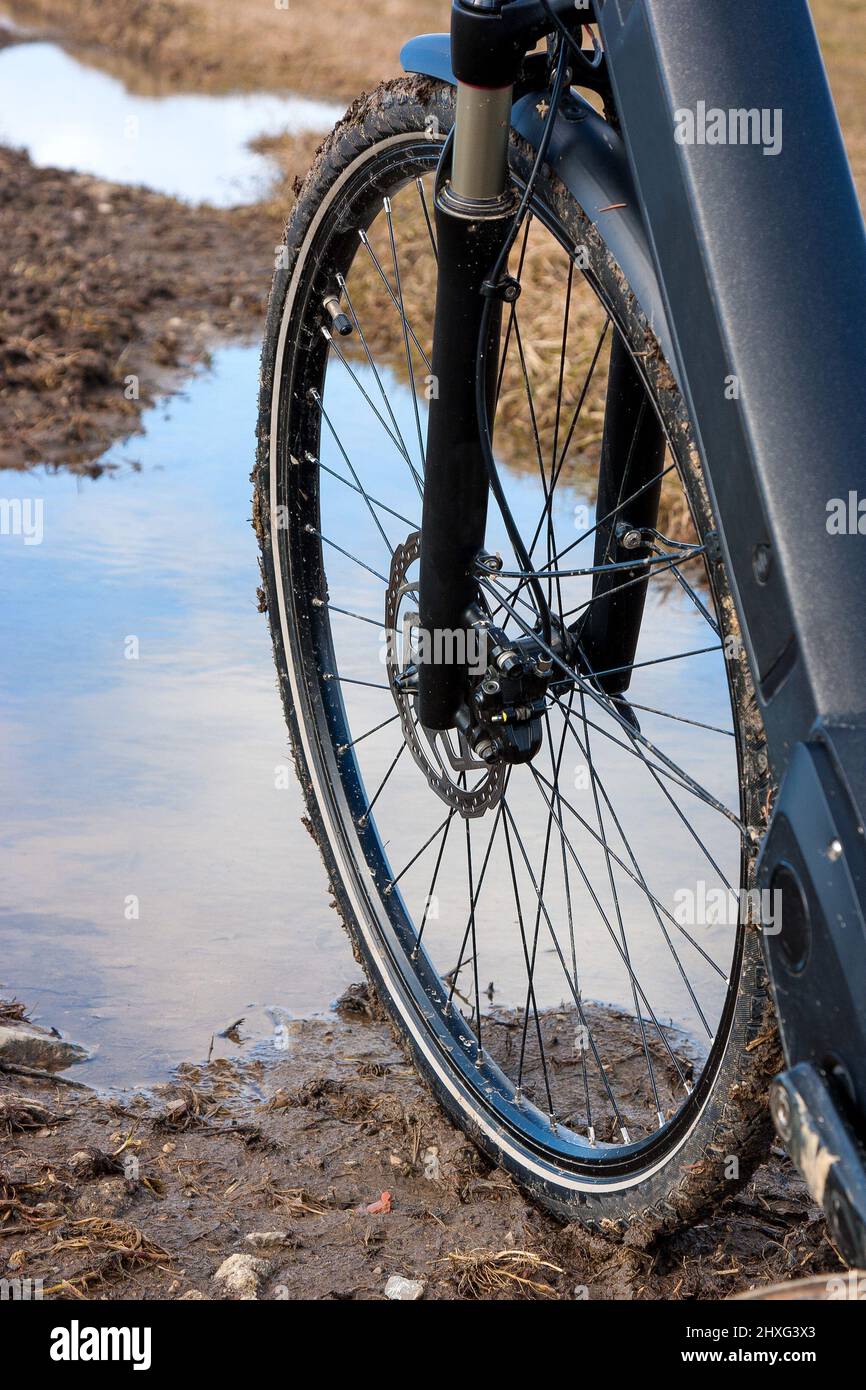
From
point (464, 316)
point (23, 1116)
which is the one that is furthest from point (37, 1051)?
point (464, 316)

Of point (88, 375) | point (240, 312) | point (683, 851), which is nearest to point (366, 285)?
point (240, 312)

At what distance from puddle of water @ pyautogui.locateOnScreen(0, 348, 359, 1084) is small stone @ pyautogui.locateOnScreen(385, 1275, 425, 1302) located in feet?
2.34

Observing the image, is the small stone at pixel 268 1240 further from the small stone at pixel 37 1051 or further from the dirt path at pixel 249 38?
the dirt path at pixel 249 38

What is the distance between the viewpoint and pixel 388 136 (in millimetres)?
2305

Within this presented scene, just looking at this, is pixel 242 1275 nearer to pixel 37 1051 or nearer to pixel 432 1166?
pixel 432 1166

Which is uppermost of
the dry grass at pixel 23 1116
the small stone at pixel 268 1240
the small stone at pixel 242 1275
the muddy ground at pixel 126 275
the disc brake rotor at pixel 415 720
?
the muddy ground at pixel 126 275

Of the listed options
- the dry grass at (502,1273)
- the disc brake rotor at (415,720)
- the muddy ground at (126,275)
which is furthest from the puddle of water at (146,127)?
the dry grass at (502,1273)

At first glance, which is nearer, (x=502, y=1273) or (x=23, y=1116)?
(x=502, y=1273)

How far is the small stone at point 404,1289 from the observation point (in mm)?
2199

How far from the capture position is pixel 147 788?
12.1 feet

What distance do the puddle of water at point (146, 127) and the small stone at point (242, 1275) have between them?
863 cm

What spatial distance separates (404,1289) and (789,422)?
1.37 m

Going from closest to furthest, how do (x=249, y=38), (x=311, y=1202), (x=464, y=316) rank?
(x=464, y=316)
(x=311, y=1202)
(x=249, y=38)

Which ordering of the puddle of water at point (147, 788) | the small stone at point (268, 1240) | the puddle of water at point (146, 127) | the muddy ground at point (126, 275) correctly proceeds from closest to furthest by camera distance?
the small stone at point (268, 1240)
the puddle of water at point (147, 788)
the muddy ground at point (126, 275)
the puddle of water at point (146, 127)
